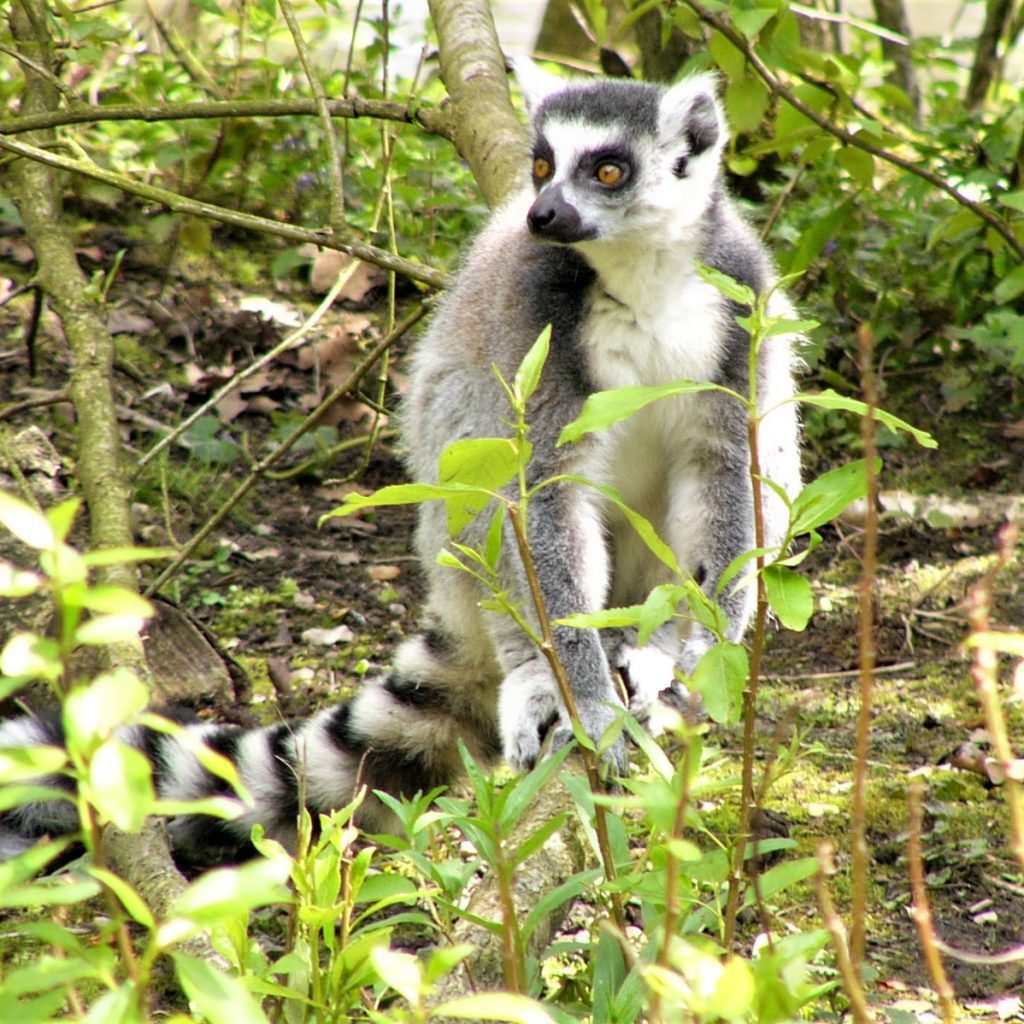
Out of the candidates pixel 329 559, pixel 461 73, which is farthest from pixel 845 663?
pixel 461 73

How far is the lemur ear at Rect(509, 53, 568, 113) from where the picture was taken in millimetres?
3465

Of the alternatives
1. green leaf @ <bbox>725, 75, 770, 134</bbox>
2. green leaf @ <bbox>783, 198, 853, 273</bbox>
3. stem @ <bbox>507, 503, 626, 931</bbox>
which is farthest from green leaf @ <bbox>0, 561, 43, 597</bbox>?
green leaf @ <bbox>783, 198, 853, 273</bbox>

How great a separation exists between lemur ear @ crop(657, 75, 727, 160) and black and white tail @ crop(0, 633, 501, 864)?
1.45 metres

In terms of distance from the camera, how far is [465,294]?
349 centimetres

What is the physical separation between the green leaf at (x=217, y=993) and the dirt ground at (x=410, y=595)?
1.34 m

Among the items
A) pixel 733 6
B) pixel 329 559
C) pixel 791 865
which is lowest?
pixel 329 559

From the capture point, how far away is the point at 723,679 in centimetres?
164

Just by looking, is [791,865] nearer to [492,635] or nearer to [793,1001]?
[793,1001]

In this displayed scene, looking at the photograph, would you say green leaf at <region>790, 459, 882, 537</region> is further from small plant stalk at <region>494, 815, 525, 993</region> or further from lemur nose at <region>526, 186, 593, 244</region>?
lemur nose at <region>526, 186, 593, 244</region>

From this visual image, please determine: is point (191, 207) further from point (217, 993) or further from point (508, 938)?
point (217, 993)

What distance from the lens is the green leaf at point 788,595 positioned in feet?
5.40

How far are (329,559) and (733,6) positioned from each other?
7.49 ft

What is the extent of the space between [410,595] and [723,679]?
2833mm

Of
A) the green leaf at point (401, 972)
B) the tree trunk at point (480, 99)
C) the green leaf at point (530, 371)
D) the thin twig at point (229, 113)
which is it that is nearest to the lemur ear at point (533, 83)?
the tree trunk at point (480, 99)
